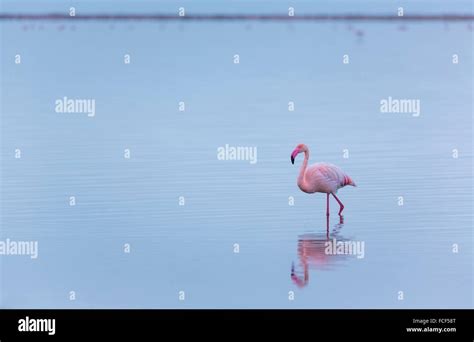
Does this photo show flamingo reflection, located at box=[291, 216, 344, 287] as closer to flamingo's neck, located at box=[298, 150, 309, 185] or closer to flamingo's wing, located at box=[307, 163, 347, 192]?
flamingo's wing, located at box=[307, 163, 347, 192]

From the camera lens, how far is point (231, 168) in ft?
37.4

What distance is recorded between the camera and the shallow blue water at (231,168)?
28.7 feet

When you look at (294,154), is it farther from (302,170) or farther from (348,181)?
(348,181)

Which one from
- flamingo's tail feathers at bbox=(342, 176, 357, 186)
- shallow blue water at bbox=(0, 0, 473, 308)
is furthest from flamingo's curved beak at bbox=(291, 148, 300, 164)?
flamingo's tail feathers at bbox=(342, 176, 357, 186)

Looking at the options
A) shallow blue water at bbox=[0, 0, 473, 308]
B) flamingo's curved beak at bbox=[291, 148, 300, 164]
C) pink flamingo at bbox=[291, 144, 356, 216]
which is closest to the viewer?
shallow blue water at bbox=[0, 0, 473, 308]

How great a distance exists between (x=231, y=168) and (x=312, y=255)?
8.04ft

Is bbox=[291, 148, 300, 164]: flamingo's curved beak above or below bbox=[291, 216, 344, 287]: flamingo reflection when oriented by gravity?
above

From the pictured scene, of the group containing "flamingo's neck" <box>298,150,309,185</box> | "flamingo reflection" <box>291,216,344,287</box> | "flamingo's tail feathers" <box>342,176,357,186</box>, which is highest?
"flamingo's neck" <box>298,150,309,185</box>

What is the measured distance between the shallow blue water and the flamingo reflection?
2 centimetres

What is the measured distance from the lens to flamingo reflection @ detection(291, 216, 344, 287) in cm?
874

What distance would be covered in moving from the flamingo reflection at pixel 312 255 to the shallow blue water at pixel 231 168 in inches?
0.8

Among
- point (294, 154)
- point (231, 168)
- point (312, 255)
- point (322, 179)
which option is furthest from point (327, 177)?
point (312, 255)

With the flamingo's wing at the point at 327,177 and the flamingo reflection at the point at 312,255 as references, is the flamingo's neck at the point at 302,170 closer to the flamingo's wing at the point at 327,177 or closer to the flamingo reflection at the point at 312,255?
the flamingo's wing at the point at 327,177
